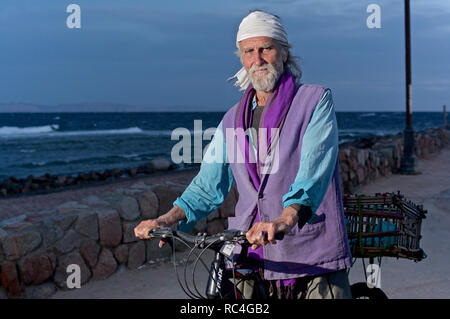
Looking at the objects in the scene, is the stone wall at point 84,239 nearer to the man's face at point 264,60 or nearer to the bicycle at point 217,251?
the bicycle at point 217,251

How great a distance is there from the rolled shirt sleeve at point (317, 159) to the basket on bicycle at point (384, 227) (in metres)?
0.90

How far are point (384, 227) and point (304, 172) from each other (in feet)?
3.68

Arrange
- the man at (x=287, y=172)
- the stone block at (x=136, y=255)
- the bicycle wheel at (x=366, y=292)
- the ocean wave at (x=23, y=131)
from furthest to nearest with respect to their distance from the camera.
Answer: the ocean wave at (x=23, y=131)
the stone block at (x=136, y=255)
the bicycle wheel at (x=366, y=292)
the man at (x=287, y=172)

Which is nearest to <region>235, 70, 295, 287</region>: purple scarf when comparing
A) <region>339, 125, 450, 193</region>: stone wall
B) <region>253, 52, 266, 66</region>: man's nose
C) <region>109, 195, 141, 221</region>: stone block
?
<region>253, 52, 266, 66</region>: man's nose

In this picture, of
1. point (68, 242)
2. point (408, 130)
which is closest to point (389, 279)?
point (68, 242)

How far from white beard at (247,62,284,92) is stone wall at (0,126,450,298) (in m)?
3.96

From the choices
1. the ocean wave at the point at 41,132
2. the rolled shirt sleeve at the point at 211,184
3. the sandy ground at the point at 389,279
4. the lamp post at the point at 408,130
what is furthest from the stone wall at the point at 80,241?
the ocean wave at the point at 41,132

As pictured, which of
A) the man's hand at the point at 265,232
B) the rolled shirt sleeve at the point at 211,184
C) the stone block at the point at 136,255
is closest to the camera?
the man's hand at the point at 265,232

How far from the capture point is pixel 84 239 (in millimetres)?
6191

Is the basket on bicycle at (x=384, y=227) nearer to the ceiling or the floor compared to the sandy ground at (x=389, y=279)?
nearer to the ceiling

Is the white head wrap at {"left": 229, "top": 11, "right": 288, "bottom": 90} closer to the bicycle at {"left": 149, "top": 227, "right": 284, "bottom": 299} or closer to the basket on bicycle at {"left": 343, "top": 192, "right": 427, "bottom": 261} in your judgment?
the bicycle at {"left": 149, "top": 227, "right": 284, "bottom": 299}

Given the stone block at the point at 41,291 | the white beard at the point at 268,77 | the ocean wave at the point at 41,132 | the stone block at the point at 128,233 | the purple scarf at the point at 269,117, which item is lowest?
the stone block at the point at 41,291

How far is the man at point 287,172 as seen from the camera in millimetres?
2273

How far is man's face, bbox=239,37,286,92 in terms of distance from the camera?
238 centimetres
